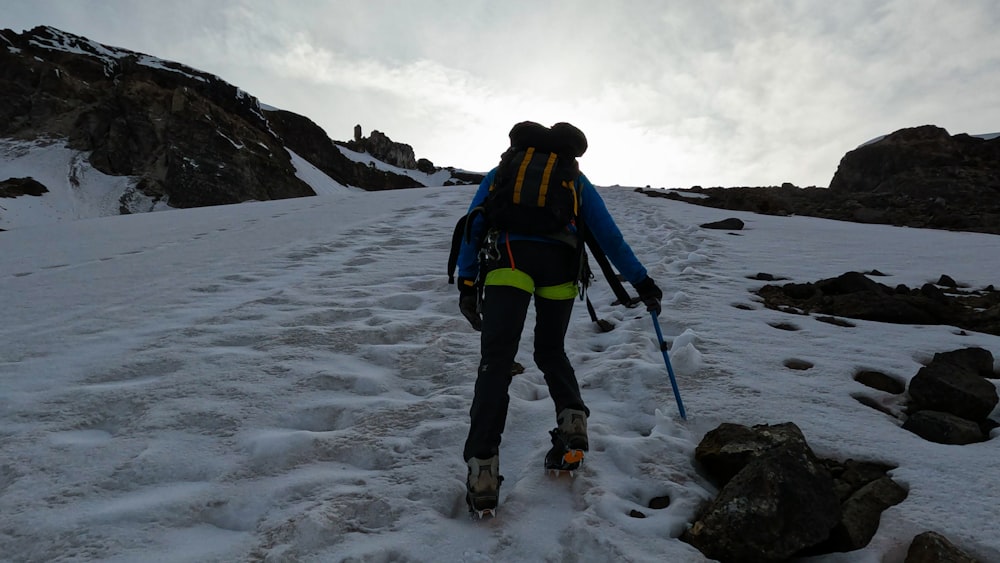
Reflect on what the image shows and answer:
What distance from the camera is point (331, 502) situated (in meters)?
2.77

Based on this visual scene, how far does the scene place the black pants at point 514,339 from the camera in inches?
112

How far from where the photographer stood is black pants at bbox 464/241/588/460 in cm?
285

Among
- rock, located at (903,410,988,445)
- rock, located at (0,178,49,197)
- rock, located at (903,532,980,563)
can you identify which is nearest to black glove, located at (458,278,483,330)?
Result: rock, located at (903,532,980,563)

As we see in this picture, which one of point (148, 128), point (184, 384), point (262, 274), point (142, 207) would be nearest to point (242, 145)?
point (148, 128)

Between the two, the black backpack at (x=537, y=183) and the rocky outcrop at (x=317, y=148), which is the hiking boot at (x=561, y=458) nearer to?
the black backpack at (x=537, y=183)

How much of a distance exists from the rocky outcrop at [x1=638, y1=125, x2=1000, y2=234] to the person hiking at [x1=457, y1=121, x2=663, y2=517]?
1518cm

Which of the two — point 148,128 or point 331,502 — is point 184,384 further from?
point 148,128

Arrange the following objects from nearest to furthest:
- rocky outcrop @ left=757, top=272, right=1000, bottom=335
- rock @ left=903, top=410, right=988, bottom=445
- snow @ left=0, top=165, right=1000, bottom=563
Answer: snow @ left=0, top=165, right=1000, bottom=563 → rock @ left=903, top=410, right=988, bottom=445 → rocky outcrop @ left=757, top=272, right=1000, bottom=335

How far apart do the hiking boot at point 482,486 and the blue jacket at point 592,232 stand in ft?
3.85

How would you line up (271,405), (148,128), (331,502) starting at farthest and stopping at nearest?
1. (148,128)
2. (271,405)
3. (331,502)

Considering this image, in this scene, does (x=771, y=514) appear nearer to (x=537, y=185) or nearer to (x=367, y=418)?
(x=537, y=185)

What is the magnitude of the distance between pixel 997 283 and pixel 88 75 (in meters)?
76.2

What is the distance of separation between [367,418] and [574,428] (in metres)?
1.53

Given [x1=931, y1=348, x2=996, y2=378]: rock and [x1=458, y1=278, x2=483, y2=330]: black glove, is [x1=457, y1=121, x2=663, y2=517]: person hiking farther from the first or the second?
[x1=931, y1=348, x2=996, y2=378]: rock
